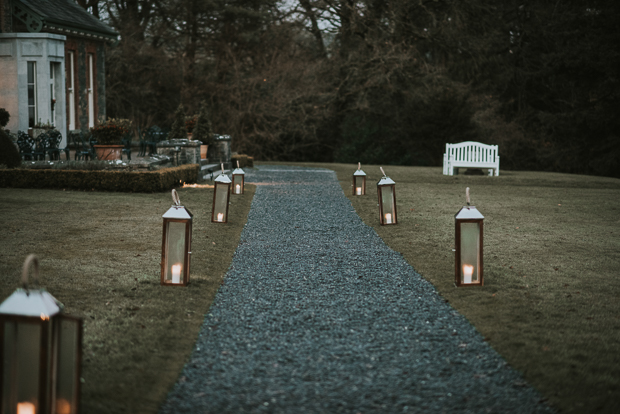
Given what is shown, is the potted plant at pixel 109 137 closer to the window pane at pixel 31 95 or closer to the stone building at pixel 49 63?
the stone building at pixel 49 63

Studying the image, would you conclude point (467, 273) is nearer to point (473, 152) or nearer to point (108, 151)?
point (108, 151)

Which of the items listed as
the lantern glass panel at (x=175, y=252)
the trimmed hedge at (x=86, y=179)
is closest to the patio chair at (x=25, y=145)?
the trimmed hedge at (x=86, y=179)

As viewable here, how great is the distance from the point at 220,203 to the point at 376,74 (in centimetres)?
2274

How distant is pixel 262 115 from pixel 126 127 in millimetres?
16154

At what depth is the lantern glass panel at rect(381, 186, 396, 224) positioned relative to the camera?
9336 mm

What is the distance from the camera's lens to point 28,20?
17266 millimetres

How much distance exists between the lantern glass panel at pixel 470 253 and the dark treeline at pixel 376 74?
75.9ft

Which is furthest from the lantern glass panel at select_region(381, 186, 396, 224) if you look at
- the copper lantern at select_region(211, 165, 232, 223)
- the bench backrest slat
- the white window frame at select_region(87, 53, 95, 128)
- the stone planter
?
the white window frame at select_region(87, 53, 95, 128)

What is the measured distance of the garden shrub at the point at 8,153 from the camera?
13531 mm

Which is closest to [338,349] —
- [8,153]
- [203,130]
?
[8,153]

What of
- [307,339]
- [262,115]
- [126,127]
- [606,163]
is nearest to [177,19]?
[262,115]

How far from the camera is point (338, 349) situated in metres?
4.00

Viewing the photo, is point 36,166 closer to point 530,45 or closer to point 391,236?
point 391,236

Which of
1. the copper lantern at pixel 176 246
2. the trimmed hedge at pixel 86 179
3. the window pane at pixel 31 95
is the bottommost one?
the copper lantern at pixel 176 246
